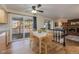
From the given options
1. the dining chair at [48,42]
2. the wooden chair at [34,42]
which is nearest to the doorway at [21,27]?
the wooden chair at [34,42]

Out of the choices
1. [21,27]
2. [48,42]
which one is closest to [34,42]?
[48,42]

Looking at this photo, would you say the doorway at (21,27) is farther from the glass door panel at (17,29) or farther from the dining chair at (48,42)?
the dining chair at (48,42)

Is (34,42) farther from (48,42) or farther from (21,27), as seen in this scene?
(21,27)

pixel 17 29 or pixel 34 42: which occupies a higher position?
pixel 17 29

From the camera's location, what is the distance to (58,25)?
286 cm

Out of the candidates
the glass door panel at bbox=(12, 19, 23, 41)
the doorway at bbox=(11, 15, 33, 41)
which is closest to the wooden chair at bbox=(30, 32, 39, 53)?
the doorway at bbox=(11, 15, 33, 41)

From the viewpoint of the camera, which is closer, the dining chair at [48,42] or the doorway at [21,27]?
the doorway at [21,27]

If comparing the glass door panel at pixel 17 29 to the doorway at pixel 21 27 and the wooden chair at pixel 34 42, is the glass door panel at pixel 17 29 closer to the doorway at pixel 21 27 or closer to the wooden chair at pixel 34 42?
the doorway at pixel 21 27

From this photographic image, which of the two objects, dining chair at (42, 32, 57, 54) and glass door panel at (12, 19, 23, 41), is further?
dining chair at (42, 32, 57, 54)

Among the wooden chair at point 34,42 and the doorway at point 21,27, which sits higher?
the doorway at point 21,27

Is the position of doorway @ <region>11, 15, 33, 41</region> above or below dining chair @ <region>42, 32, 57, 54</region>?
above

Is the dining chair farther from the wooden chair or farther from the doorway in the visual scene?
the doorway
